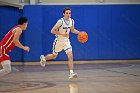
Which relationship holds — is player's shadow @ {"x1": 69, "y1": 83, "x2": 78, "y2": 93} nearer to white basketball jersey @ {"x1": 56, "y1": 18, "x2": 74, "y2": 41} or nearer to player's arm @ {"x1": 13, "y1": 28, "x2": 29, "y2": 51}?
player's arm @ {"x1": 13, "y1": 28, "x2": 29, "y2": 51}

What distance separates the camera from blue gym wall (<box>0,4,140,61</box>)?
18.5m

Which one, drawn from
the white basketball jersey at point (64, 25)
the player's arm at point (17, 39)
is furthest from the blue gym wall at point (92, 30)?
the player's arm at point (17, 39)

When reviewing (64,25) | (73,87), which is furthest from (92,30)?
(73,87)

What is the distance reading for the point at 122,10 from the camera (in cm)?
1897

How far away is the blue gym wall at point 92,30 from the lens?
18.5 meters

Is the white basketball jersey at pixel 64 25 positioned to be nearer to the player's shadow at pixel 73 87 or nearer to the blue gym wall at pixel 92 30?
the player's shadow at pixel 73 87

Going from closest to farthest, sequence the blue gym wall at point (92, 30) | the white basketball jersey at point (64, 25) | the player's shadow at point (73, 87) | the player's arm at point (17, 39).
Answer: the player's arm at point (17, 39)
the player's shadow at point (73, 87)
the white basketball jersey at point (64, 25)
the blue gym wall at point (92, 30)

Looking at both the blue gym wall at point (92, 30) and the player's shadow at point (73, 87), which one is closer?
the player's shadow at point (73, 87)

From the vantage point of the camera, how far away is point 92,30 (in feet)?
61.7

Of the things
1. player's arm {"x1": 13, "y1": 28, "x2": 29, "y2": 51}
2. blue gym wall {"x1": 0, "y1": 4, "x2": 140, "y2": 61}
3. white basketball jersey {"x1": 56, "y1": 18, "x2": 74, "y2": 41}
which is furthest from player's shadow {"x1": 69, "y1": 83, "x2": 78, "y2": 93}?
blue gym wall {"x1": 0, "y1": 4, "x2": 140, "y2": 61}

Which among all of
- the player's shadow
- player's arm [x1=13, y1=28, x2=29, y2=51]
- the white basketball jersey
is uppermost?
the white basketball jersey

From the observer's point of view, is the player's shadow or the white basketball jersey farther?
the white basketball jersey

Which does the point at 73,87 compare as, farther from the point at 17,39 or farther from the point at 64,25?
the point at 64,25

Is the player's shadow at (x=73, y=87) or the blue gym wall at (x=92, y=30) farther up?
the blue gym wall at (x=92, y=30)
